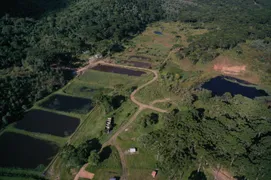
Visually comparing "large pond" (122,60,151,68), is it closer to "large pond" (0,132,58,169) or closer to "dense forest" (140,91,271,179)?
"dense forest" (140,91,271,179)

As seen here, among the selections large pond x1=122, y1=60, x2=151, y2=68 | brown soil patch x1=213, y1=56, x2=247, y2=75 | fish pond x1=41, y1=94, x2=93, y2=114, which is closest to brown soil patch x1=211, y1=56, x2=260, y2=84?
brown soil patch x1=213, y1=56, x2=247, y2=75

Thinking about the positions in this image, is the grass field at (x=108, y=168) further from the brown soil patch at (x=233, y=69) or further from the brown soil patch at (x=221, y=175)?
the brown soil patch at (x=233, y=69)

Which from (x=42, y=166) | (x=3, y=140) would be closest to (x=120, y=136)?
(x=42, y=166)

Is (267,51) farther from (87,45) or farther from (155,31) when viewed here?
(87,45)

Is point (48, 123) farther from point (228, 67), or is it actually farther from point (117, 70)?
point (228, 67)

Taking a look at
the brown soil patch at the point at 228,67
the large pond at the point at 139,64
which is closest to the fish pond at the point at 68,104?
the large pond at the point at 139,64

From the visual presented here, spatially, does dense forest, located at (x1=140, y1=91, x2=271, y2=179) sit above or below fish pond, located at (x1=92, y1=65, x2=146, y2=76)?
below

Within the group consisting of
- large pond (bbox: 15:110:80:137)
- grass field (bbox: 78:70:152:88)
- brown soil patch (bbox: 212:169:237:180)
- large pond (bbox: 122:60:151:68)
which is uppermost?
large pond (bbox: 122:60:151:68)
